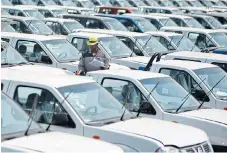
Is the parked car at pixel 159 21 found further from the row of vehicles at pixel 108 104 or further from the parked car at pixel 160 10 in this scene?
the row of vehicles at pixel 108 104

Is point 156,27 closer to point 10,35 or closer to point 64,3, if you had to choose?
point 64,3

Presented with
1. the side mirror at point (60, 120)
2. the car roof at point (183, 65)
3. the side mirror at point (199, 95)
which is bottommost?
the side mirror at point (199, 95)

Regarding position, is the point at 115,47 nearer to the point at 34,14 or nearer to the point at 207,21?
the point at 34,14

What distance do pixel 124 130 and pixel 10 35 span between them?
25.1 ft

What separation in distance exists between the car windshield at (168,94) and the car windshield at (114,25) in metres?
12.4

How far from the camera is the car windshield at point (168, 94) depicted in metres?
10.2

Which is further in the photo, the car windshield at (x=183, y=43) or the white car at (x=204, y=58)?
the car windshield at (x=183, y=43)

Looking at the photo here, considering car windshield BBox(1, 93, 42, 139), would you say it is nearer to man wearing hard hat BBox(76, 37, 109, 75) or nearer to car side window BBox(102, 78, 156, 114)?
car side window BBox(102, 78, 156, 114)

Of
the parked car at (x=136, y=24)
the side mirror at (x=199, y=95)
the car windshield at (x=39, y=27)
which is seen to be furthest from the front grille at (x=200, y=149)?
the parked car at (x=136, y=24)

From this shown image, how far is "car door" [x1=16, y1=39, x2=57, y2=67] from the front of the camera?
1501 centimetres

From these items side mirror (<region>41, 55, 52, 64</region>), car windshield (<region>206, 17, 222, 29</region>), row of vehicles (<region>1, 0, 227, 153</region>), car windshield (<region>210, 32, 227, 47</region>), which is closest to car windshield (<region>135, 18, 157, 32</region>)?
car windshield (<region>210, 32, 227, 47</region>)

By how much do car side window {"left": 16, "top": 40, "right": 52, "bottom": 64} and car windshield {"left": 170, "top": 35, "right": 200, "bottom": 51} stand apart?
5.36m

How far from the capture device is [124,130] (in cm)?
843

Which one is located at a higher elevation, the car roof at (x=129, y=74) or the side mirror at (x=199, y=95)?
the car roof at (x=129, y=74)
